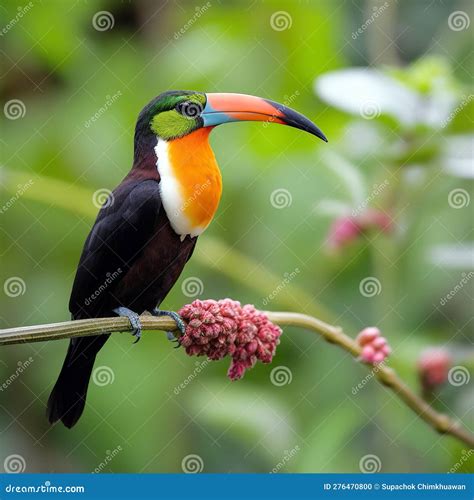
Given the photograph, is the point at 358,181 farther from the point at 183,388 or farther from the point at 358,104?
the point at 183,388

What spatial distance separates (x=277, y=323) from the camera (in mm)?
1766

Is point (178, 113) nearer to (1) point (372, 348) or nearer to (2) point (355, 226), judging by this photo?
(2) point (355, 226)

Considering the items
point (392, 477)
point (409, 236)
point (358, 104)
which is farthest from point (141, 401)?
point (358, 104)

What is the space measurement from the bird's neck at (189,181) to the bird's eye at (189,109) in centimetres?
4

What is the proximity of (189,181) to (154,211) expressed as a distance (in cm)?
12

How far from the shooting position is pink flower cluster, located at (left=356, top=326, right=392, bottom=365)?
1882mm

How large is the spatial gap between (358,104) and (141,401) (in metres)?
1.08

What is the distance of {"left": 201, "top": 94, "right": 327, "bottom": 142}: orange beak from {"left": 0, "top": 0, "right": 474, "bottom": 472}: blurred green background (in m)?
0.16

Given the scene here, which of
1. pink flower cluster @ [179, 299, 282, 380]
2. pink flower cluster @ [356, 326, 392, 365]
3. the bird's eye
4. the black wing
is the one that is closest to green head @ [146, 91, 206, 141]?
the bird's eye

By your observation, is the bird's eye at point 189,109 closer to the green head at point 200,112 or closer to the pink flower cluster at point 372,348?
the green head at point 200,112

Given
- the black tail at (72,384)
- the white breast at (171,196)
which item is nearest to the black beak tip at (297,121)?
the white breast at (171,196)

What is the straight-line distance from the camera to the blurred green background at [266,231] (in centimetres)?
231

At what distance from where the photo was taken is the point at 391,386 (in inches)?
73.0

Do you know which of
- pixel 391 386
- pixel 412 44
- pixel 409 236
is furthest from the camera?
pixel 412 44
